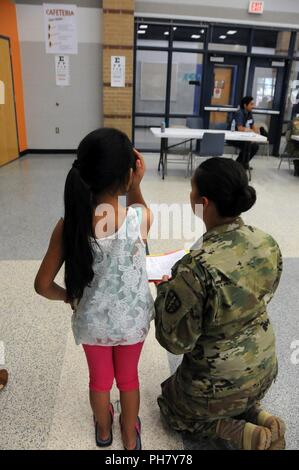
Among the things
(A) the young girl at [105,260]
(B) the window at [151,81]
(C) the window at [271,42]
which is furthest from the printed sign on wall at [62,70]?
(A) the young girl at [105,260]

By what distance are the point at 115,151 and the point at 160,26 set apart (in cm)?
736

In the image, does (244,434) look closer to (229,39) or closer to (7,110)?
(7,110)

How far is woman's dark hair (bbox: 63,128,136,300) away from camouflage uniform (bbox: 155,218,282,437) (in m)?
0.32

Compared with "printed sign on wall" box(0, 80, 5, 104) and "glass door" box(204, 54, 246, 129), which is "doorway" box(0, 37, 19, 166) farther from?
"glass door" box(204, 54, 246, 129)

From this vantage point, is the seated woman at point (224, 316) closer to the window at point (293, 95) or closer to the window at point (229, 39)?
the window at point (229, 39)

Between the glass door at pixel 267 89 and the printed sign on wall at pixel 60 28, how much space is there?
12.2ft

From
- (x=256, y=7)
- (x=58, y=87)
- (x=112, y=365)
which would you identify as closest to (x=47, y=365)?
(x=112, y=365)

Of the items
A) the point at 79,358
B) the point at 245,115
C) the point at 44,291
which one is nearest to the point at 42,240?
the point at 79,358

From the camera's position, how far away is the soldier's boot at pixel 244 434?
1294mm

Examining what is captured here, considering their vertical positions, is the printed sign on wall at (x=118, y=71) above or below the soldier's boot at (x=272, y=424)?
above

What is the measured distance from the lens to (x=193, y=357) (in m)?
1.34

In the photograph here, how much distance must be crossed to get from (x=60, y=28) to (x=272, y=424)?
745cm

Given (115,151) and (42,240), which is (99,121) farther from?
(115,151)

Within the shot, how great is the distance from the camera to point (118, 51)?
7023mm
